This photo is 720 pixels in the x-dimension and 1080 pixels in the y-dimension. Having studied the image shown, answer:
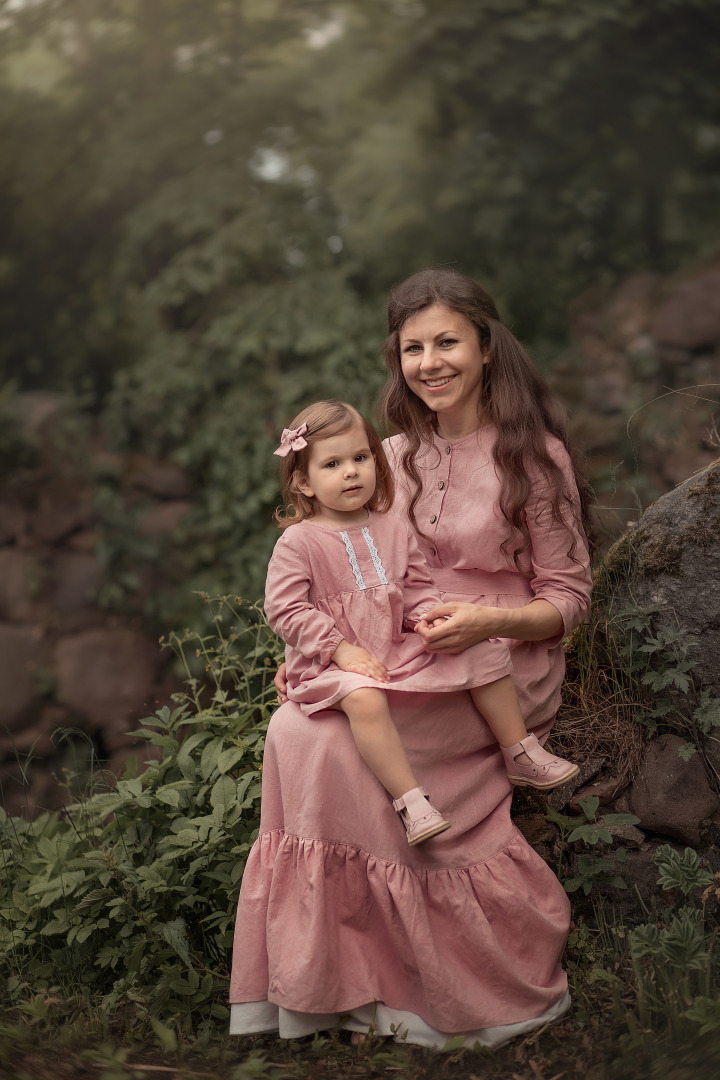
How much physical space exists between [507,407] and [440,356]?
0.22 m

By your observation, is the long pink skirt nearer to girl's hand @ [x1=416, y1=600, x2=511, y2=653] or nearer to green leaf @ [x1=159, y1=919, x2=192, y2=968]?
girl's hand @ [x1=416, y1=600, x2=511, y2=653]

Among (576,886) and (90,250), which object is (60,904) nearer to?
(576,886)

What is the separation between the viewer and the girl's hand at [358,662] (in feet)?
7.02

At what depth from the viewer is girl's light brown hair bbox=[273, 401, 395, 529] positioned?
2.28 meters

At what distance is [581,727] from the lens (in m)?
2.58

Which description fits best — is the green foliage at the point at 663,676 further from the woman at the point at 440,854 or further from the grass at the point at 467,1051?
the grass at the point at 467,1051

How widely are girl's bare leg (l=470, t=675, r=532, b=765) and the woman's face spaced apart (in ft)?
2.45

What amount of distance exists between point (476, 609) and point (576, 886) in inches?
29.6

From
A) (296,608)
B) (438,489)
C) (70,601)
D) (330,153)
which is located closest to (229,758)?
(296,608)

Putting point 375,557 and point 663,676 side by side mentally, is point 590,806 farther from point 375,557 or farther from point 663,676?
point 375,557

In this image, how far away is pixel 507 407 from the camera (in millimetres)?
2465

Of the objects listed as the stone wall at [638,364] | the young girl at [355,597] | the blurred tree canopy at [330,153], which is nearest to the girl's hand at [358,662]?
the young girl at [355,597]

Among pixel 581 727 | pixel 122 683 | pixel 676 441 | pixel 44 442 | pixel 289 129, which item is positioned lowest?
pixel 122 683

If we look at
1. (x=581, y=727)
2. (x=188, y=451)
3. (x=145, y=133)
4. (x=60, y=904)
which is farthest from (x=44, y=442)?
(x=581, y=727)
